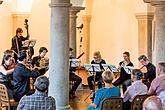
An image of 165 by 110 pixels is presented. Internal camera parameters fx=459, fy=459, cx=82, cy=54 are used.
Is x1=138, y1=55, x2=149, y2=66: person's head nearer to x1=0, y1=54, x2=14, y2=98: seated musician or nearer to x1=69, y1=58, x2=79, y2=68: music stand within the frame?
x1=69, y1=58, x2=79, y2=68: music stand

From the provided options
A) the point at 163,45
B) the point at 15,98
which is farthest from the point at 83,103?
the point at 15,98

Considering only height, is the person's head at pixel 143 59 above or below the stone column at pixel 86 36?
below

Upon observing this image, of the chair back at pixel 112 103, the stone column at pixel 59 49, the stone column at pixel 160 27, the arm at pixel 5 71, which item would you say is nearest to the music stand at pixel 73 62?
the stone column at pixel 160 27

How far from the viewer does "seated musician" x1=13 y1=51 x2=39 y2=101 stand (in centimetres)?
858

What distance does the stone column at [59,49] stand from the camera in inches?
362

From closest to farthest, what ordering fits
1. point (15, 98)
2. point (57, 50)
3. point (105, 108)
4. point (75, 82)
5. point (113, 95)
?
point (105, 108), point (113, 95), point (15, 98), point (57, 50), point (75, 82)

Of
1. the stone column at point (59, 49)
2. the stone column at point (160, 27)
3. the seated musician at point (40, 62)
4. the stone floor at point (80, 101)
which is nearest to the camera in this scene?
the stone column at point (59, 49)

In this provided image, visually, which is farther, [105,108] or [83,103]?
[83,103]

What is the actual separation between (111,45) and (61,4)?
11.6 m

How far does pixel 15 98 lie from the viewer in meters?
8.69

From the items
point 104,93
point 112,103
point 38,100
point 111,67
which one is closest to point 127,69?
point 111,67

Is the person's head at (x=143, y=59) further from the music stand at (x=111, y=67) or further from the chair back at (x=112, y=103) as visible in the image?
the chair back at (x=112, y=103)

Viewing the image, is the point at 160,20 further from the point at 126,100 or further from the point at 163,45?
the point at 126,100

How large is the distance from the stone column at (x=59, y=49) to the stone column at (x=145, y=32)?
6.64 m
